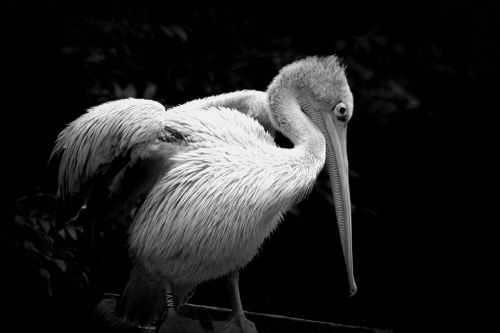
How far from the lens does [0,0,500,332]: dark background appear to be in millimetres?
2838

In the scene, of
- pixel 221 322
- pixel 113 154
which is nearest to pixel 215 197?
pixel 113 154

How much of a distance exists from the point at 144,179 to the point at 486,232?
2.26m

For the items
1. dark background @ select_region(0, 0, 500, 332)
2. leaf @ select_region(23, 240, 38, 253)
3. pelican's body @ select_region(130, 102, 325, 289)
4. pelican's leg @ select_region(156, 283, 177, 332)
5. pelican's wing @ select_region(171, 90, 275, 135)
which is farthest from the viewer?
dark background @ select_region(0, 0, 500, 332)

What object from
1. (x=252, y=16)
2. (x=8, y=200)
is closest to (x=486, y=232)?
(x=252, y=16)

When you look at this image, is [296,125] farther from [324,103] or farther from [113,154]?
[113,154]

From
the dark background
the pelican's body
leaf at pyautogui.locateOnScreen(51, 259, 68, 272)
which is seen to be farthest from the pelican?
the dark background

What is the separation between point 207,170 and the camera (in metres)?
1.88

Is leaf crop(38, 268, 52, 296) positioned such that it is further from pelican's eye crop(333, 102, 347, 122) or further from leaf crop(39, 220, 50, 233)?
pelican's eye crop(333, 102, 347, 122)

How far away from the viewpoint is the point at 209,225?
1829 mm

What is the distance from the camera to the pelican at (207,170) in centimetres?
185

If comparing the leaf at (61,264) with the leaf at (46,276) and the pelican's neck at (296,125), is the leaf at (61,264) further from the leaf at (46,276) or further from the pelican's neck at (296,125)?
the pelican's neck at (296,125)

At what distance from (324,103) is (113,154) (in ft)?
1.74

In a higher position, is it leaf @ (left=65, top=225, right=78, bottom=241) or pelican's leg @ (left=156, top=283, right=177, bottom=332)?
pelican's leg @ (left=156, top=283, right=177, bottom=332)

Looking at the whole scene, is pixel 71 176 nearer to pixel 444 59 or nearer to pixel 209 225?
pixel 209 225
